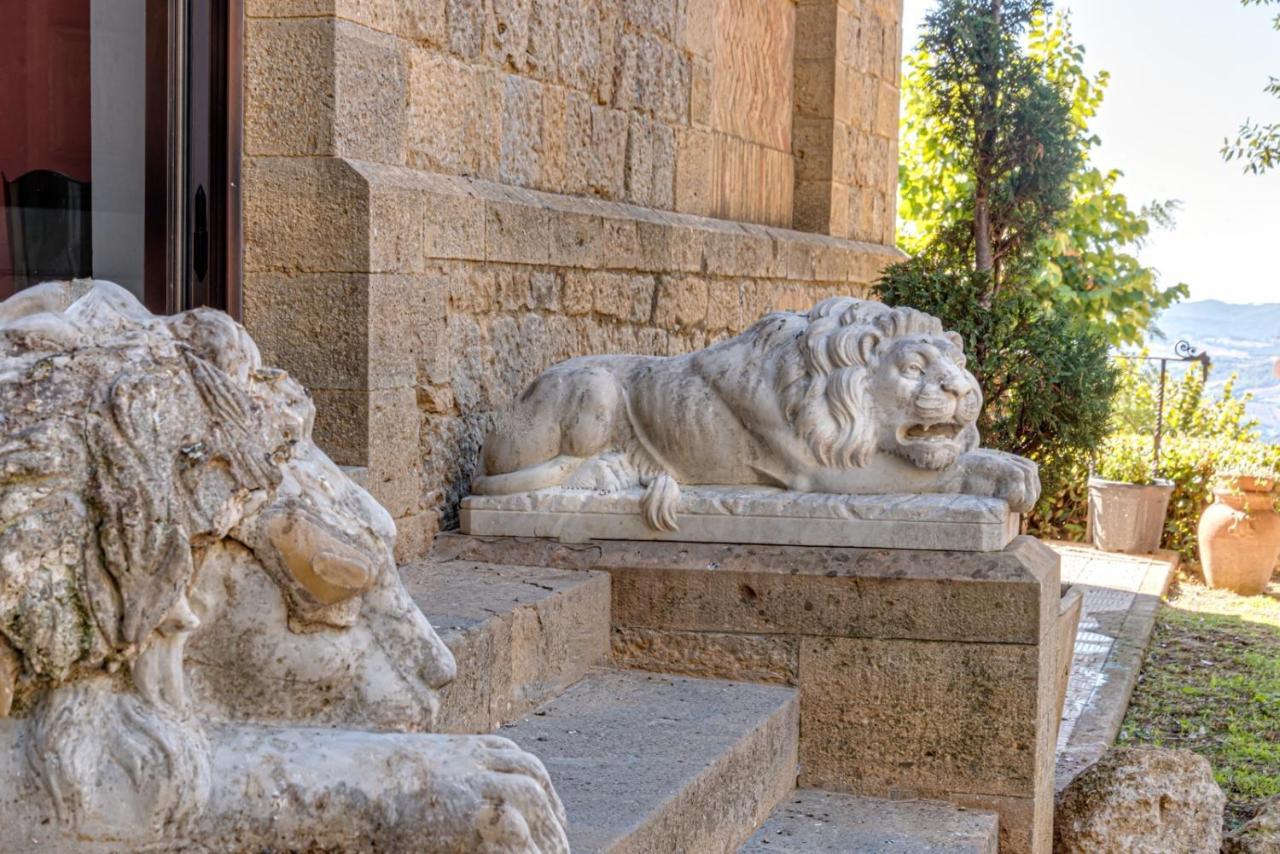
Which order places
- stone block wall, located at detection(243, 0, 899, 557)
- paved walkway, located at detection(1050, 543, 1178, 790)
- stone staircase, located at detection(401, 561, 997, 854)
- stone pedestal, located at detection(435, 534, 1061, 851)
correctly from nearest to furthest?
stone staircase, located at detection(401, 561, 997, 854), stone pedestal, located at detection(435, 534, 1061, 851), stone block wall, located at detection(243, 0, 899, 557), paved walkway, located at detection(1050, 543, 1178, 790)

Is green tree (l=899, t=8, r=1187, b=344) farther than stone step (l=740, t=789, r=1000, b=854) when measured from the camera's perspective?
Yes

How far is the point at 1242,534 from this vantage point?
1098 cm

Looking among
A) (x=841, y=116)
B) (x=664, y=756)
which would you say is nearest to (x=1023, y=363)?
(x=841, y=116)

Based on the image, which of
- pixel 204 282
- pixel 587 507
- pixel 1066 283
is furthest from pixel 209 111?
pixel 1066 283

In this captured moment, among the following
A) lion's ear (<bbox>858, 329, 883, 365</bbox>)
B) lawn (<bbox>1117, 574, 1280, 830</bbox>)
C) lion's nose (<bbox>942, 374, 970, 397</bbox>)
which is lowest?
lawn (<bbox>1117, 574, 1280, 830</bbox>)

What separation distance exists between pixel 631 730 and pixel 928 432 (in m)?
1.23

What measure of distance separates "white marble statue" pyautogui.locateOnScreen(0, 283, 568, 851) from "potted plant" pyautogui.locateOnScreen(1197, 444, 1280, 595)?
999 centimetres

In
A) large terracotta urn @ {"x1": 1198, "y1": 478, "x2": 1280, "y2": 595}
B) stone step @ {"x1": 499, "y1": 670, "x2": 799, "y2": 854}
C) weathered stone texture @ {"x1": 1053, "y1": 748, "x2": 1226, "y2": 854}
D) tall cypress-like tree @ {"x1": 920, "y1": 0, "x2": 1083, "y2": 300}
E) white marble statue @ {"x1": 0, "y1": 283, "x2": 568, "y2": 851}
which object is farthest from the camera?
large terracotta urn @ {"x1": 1198, "y1": 478, "x2": 1280, "y2": 595}

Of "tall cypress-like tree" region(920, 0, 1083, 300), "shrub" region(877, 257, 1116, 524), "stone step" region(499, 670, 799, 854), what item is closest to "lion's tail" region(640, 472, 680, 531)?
"stone step" region(499, 670, 799, 854)

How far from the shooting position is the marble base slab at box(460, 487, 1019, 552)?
13.9ft

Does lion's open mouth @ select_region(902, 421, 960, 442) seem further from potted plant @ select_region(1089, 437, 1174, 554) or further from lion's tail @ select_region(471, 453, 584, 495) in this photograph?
potted plant @ select_region(1089, 437, 1174, 554)

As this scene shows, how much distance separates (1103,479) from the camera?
459 inches

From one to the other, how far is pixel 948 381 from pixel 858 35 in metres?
6.09

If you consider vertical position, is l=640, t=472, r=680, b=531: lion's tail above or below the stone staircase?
above
